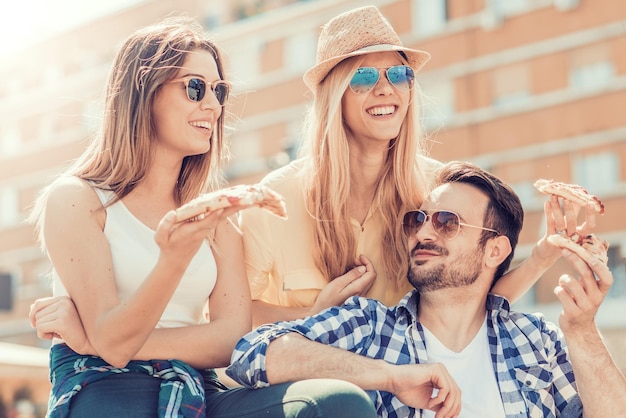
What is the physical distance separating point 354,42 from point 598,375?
184 centimetres

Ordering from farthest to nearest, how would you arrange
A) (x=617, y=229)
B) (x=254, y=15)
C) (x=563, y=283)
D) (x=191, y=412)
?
(x=254, y=15), (x=617, y=229), (x=563, y=283), (x=191, y=412)

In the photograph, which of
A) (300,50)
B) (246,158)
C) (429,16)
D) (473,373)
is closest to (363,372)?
(473,373)

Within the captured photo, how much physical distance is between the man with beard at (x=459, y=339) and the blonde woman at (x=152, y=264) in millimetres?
226

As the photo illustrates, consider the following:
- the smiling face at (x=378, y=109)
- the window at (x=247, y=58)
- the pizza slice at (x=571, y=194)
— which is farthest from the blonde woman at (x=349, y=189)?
the window at (x=247, y=58)

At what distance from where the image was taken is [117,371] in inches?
147

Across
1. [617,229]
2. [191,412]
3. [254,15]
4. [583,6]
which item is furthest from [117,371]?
[254,15]

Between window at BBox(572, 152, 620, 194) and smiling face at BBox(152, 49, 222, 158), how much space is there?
951 inches

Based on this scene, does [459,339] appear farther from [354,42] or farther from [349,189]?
[354,42]

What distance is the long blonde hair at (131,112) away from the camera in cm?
406

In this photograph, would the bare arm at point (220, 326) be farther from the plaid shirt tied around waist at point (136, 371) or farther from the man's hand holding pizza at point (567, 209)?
the man's hand holding pizza at point (567, 209)

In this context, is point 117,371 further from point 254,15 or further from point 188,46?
point 254,15

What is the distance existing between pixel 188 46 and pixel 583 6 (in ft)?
85.1

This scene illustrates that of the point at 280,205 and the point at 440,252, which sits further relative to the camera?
the point at 440,252

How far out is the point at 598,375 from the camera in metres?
4.09
